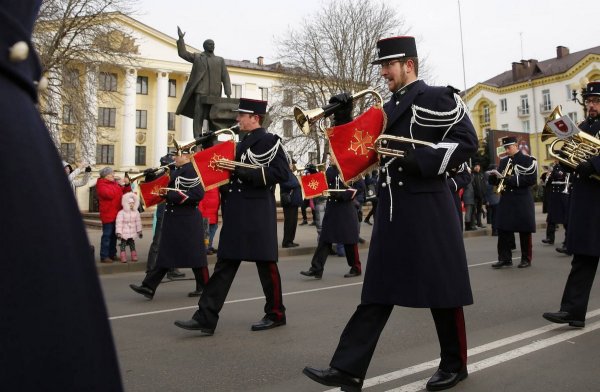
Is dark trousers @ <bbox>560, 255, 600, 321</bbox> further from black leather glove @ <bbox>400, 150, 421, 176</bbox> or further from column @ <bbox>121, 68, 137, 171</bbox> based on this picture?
column @ <bbox>121, 68, 137, 171</bbox>

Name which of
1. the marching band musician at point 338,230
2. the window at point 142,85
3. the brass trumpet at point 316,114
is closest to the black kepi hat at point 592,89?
the brass trumpet at point 316,114

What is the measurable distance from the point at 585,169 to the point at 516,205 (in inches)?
208

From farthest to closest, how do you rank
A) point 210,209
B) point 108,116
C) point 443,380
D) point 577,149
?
point 108,116 → point 210,209 → point 577,149 → point 443,380

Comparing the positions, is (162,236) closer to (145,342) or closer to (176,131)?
(145,342)

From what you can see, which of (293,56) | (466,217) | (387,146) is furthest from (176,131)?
(387,146)

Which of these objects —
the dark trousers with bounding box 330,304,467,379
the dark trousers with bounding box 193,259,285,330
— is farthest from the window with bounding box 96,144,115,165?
the dark trousers with bounding box 330,304,467,379

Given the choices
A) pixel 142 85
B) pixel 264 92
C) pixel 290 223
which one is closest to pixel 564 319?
pixel 290 223

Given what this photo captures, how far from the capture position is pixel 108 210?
1170 centimetres

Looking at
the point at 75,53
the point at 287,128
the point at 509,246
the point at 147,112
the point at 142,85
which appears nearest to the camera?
the point at 509,246

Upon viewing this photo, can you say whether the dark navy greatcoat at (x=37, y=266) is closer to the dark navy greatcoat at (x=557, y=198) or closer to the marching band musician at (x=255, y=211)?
the marching band musician at (x=255, y=211)

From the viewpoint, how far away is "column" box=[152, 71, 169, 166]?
2078 inches

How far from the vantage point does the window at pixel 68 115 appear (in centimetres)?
2181

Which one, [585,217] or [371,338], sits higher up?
[585,217]

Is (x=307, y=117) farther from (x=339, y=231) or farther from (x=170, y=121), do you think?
(x=170, y=121)
